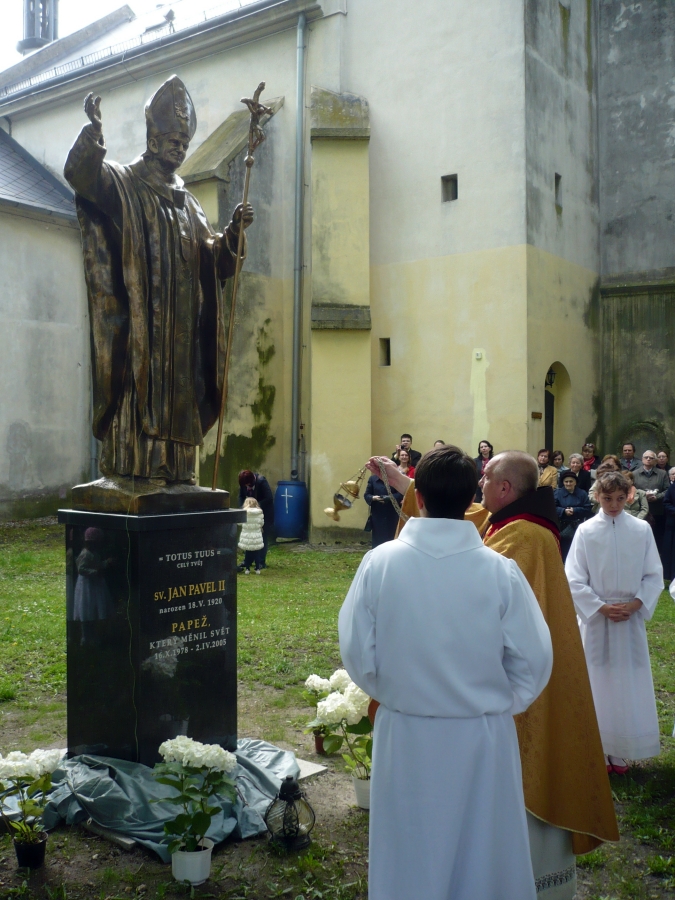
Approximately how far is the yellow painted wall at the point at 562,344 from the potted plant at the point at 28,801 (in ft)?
41.6

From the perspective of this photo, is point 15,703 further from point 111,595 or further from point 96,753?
point 111,595

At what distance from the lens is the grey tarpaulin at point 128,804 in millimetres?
4316

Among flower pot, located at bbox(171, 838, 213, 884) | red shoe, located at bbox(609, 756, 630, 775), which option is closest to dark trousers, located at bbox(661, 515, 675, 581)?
red shoe, located at bbox(609, 756, 630, 775)

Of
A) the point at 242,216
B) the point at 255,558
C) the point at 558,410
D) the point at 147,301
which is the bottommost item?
the point at 255,558

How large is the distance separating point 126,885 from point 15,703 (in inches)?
126

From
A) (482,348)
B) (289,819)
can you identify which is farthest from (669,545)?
(289,819)

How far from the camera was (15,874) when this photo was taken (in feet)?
13.0

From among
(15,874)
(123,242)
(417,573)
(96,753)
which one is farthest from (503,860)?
(123,242)

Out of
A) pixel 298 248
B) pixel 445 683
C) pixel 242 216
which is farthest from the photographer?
pixel 298 248

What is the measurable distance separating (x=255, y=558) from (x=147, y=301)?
875 centimetres

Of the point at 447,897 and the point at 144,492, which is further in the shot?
the point at 144,492

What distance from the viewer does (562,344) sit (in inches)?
670

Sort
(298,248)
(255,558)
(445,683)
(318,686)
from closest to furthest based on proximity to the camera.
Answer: (445,683) → (318,686) → (255,558) → (298,248)

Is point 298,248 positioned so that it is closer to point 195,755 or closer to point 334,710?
point 334,710
